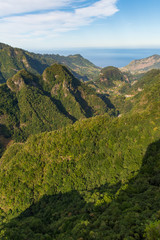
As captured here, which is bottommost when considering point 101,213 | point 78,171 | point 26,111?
point 78,171

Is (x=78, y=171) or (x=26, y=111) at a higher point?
(x=26, y=111)

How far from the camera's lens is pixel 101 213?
136ft

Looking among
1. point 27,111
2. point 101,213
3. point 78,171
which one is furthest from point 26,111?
point 101,213

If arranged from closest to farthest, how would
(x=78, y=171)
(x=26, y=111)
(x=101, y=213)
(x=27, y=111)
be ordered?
1. (x=101, y=213)
2. (x=78, y=171)
3. (x=27, y=111)
4. (x=26, y=111)

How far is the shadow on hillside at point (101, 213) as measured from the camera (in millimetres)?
28547

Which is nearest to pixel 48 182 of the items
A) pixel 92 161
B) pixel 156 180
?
pixel 92 161

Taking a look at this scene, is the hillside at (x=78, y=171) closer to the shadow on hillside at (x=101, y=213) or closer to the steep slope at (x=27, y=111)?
the shadow on hillside at (x=101, y=213)

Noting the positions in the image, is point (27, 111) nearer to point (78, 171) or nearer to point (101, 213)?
point (78, 171)

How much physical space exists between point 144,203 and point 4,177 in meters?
67.9

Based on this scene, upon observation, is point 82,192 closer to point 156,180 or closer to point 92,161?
point 92,161

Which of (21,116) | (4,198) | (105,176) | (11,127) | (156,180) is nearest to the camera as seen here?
(156,180)

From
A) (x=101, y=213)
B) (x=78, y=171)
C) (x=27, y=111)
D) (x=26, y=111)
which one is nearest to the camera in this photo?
(x=101, y=213)

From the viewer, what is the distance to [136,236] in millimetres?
23969

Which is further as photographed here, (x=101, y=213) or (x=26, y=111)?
(x=26, y=111)
